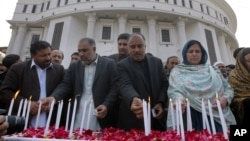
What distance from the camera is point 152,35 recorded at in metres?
21.4

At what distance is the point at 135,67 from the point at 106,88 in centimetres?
46

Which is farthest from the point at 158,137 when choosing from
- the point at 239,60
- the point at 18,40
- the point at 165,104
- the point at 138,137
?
the point at 18,40

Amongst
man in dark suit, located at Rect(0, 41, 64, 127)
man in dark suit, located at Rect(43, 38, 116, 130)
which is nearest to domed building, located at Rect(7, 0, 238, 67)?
man in dark suit, located at Rect(0, 41, 64, 127)

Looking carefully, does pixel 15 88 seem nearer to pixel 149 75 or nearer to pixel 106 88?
pixel 106 88


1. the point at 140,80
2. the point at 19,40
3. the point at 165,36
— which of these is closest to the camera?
the point at 140,80

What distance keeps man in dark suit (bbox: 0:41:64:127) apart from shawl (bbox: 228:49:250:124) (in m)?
2.24

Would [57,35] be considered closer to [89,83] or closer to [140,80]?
[89,83]

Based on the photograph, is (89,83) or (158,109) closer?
(158,109)

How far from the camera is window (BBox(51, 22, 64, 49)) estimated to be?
2125cm

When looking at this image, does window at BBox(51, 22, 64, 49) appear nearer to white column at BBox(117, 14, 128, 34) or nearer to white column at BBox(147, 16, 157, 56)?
white column at BBox(117, 14, 128, 34)

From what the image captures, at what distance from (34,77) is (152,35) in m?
19.3

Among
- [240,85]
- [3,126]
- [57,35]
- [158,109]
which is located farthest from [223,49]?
[3,126]

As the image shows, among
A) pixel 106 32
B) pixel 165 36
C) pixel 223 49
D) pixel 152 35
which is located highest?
pixel 106 32

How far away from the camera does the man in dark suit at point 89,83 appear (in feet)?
8.61
